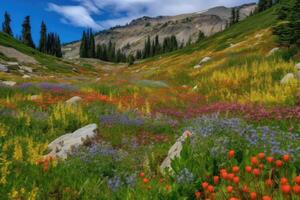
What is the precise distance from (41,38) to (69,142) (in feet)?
→ 501

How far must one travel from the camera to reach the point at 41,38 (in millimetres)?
150875

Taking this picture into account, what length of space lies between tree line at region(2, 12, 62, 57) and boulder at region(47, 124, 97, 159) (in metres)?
130

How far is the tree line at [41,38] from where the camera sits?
130875 millimetres

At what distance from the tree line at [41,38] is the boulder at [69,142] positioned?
130 meters

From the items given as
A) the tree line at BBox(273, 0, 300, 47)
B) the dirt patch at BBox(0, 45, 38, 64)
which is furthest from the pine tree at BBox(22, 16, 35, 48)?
the tree line at BBox(273, 0, 300, 47)

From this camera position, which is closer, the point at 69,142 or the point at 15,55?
the point at 69,142

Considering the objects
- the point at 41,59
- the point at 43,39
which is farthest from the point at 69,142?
the point at 43,39

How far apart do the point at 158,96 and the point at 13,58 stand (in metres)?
53.0

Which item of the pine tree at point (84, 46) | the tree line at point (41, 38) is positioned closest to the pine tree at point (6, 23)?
the tree line at point (41, 38)

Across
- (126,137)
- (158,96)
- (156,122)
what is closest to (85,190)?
(126,137)

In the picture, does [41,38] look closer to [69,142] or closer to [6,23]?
[6,23]

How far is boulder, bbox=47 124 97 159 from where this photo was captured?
7.76 meters

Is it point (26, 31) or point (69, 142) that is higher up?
point (26, 31)

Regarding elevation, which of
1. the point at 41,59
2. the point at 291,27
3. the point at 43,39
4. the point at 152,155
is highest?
the point at 43,39
